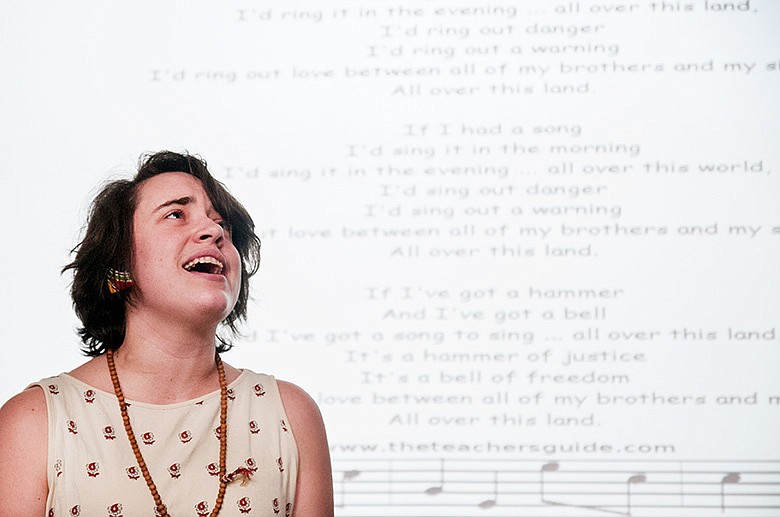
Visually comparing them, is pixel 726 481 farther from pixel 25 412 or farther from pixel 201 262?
pixel 25 412

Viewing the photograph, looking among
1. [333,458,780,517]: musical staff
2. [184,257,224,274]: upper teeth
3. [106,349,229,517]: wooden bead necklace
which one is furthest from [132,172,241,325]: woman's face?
[333,458,780,517]: musical staff

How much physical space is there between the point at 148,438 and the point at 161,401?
0.21 ft

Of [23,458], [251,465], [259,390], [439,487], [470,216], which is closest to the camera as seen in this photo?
[23,458]

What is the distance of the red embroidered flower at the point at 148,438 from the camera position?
149 cm

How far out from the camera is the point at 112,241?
61.6 inches

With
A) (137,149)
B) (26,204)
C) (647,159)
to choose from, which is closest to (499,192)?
(647,159)

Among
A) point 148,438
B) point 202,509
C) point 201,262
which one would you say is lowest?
point 202,509

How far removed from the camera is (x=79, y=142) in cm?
256

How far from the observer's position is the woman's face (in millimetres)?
1501

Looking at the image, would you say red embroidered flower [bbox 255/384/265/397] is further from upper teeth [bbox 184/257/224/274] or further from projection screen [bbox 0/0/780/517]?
projection screen [bbox 0/0/780/517]

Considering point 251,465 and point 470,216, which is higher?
point 470,216

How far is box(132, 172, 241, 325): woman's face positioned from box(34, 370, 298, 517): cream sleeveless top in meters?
0.16

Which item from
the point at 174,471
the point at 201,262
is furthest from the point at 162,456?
the point at 201,262

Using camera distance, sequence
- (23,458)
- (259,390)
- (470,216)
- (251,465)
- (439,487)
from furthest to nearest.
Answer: (470,216) < (439,487) < (259,390) < (251,465) < (23,458)
